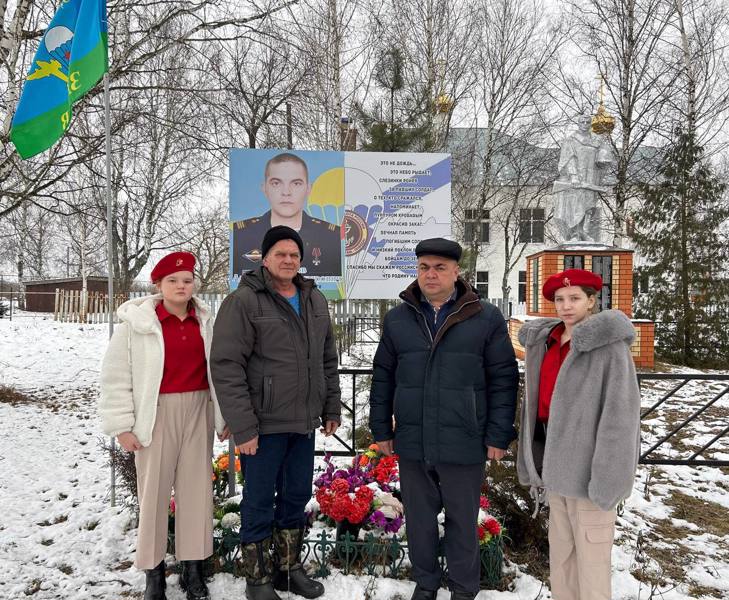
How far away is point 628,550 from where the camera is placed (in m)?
3.16

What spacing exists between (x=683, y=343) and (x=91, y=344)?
14458 mm

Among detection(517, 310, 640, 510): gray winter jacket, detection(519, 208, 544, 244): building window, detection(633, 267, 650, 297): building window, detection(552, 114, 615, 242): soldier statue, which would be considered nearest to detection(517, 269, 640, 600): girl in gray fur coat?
detection(517, 310, 640, 510): gray winter jacket

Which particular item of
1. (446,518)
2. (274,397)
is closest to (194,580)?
→ (274,397)

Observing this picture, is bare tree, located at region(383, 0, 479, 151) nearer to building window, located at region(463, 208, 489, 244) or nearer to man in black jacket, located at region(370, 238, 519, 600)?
building window, located at region(463, 208, 489, 244)

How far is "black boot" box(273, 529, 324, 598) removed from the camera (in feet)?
8.15

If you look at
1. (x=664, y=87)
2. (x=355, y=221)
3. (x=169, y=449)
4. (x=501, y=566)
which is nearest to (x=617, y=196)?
(x=664, y=87)

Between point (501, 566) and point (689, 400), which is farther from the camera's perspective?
point (689, 400)

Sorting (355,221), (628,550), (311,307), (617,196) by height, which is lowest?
(628,550)

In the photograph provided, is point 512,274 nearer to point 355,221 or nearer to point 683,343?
point 683,343

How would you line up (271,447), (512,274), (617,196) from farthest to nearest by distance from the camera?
(512,274) < (617,196) < (271,447)

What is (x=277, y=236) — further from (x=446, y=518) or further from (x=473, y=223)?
(x=473, y=223)

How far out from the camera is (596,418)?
79.4 inches

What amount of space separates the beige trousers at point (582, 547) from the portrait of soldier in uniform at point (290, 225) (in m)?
2.26

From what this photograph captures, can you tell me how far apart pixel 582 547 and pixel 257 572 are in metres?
1.55
